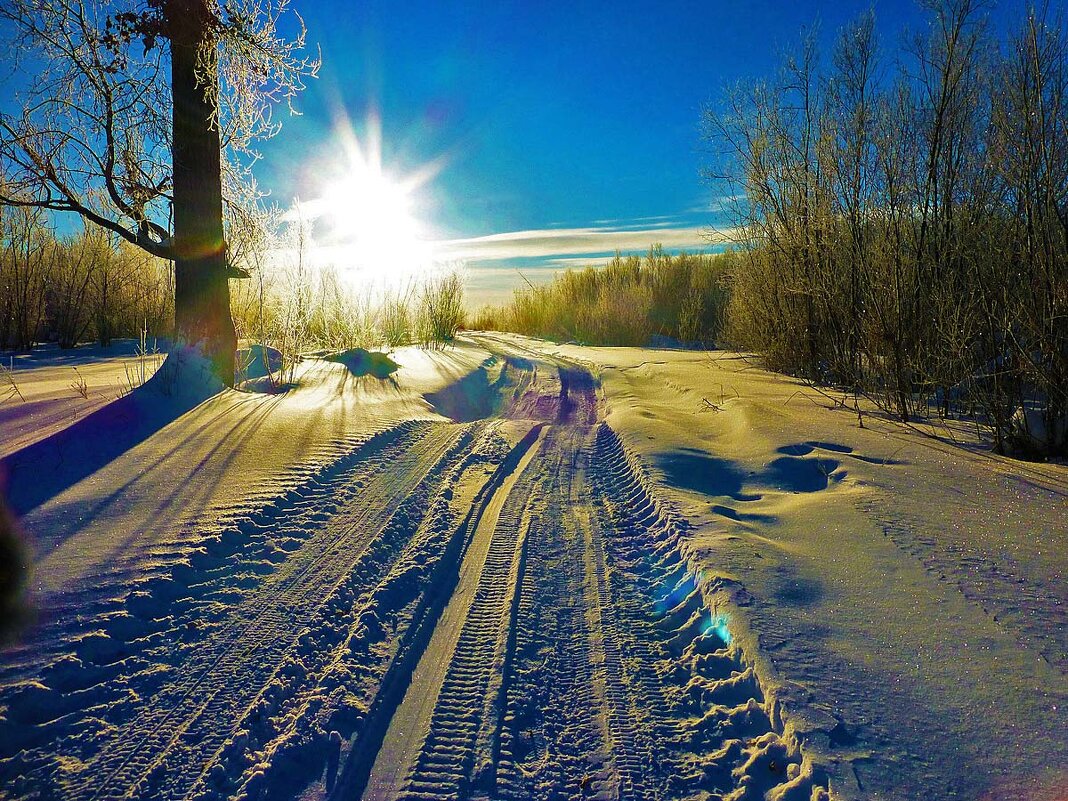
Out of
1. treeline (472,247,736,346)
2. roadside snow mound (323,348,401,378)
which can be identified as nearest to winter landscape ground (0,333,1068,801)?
roadside snow mound (323,348,401,378)

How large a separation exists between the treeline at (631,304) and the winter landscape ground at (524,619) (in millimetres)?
11462

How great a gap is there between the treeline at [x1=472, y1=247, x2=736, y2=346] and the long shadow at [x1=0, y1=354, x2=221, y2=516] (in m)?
12.2

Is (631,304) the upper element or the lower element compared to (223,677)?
upper

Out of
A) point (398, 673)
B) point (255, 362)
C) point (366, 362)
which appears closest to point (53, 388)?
point (255, 362)

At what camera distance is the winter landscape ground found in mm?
1767

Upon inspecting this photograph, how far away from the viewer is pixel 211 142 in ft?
19.6

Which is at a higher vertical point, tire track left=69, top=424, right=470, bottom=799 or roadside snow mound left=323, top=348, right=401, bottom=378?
roadside snow mound left=323, top=348, right=401, bottom=378

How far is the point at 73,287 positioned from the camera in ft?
33.3

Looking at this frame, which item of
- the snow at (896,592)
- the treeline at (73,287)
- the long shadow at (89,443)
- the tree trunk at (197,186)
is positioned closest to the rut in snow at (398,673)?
the snow at (896,592)

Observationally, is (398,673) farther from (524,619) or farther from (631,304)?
(631,304)

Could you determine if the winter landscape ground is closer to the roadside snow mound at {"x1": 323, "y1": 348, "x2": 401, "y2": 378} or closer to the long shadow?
the long shadow

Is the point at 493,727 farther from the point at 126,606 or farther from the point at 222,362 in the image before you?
the point at 222,362

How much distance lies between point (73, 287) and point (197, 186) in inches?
247

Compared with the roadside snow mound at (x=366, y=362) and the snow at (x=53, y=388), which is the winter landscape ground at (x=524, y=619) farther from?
the roadside snow mound at (x=366, y=362)
